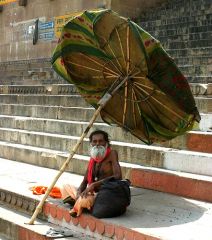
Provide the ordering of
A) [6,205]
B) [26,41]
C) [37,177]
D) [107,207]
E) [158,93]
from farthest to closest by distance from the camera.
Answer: [26,41] < [37,177] < [6,205] < [158,93] < [107,207]

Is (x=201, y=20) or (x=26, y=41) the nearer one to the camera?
(x=201, y=20)

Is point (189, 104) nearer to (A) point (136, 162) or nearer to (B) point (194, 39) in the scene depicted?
(A) point (136, 162)

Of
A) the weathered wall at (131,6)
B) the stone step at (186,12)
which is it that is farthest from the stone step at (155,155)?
the weathered wall at (131,6)

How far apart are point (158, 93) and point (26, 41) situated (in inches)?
484

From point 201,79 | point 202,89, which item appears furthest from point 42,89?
point 202,89

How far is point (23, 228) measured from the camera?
431 cm

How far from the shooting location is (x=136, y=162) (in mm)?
5508

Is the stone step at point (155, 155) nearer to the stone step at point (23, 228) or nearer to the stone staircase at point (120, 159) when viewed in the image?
the stone staircase at point (120, 159)

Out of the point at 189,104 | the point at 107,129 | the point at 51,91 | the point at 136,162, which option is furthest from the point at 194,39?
the point at 189,104

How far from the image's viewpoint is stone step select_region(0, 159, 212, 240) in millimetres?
3590

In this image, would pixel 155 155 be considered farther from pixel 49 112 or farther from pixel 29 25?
pixel 29 25


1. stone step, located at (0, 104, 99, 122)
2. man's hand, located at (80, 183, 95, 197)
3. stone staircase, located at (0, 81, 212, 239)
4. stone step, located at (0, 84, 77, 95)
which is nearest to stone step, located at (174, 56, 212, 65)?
stone staircase, located at (0, 81, 212, 239)

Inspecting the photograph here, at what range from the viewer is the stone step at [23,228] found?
405cm

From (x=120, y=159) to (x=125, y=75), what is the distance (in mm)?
1406
